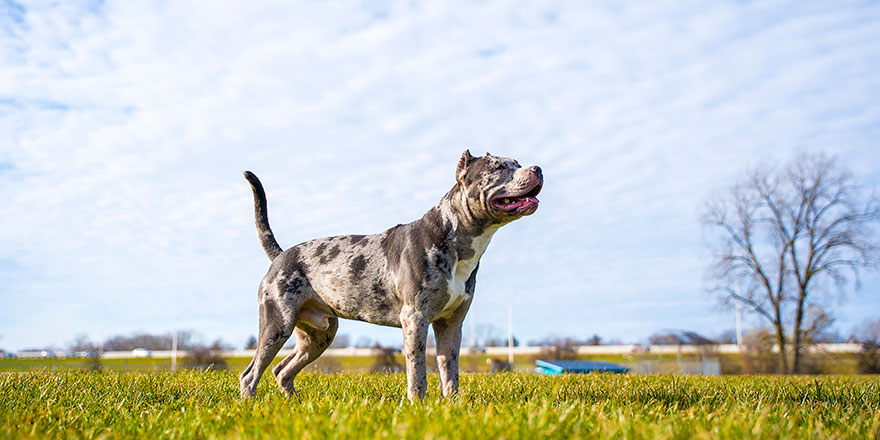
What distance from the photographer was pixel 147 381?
802 centimetres

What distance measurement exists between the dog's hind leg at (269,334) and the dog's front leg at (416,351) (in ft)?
4.78

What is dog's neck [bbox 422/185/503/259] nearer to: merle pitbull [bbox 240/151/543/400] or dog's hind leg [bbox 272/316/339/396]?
merle pitbull [bbox 240/151/543/400]

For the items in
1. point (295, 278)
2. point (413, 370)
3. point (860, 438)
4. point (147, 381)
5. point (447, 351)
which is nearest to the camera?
point (860, 438)

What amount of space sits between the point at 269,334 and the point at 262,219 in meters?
1.51

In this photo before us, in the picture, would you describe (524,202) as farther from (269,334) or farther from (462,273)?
(269,334)

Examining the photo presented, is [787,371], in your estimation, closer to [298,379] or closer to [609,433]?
[298,379]

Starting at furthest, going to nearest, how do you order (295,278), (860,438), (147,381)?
(147,381) < (295,278) < (860,438)

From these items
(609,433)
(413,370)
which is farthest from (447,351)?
(609,433)

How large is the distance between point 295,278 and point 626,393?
11.8ft

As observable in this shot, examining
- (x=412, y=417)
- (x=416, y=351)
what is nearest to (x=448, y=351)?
(x=416, y=351)

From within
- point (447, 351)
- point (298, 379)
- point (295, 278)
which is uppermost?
point (295, 278)

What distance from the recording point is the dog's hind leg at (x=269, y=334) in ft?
21.3

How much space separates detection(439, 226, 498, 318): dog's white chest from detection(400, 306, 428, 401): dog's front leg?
33 centimetres

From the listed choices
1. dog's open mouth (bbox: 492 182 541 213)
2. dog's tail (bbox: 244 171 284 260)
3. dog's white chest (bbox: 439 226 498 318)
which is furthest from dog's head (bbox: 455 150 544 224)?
dog's tail (bbox: 244 171 284 260)
